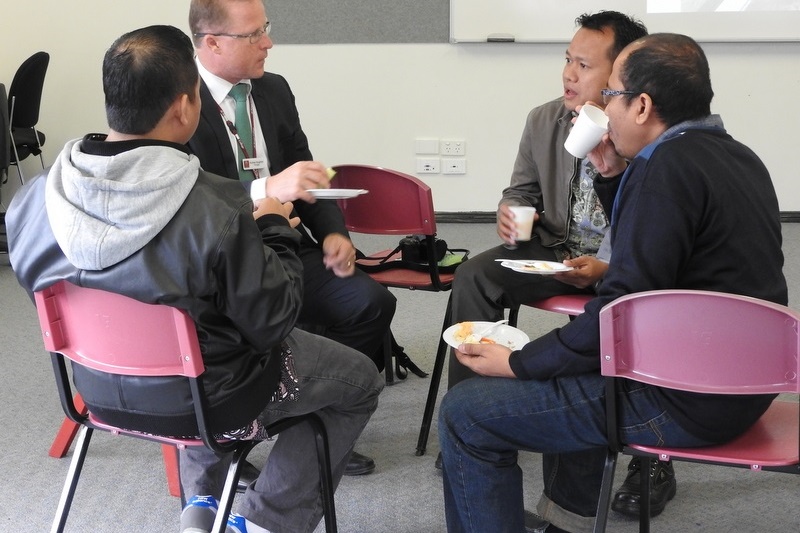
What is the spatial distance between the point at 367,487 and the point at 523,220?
82cm

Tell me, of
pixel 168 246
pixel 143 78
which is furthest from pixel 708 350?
pixel 143 78

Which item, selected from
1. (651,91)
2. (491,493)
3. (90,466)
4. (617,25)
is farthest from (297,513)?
(617,25)

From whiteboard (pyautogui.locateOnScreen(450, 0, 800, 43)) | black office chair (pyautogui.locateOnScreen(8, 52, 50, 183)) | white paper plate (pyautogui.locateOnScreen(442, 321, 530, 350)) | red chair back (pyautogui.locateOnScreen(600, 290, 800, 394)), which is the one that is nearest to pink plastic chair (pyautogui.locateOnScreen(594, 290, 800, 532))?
red chair back (pyautogui.locateOnScreen(600, 290, 800, 394))

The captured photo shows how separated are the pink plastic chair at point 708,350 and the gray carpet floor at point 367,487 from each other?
2.30ft

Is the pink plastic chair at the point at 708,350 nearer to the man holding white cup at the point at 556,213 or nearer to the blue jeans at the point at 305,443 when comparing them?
the blue jeans at the point at 305,443

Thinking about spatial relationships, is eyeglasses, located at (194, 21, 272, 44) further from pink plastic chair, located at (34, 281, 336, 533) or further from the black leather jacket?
pink plastic chair, located at (34, 281, 336, 533)

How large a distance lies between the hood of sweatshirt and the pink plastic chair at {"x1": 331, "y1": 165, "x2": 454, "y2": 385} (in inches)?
43.1

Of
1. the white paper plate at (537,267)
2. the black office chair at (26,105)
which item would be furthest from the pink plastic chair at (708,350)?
the black office chair at (26,105)

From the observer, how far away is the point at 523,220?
240 cm

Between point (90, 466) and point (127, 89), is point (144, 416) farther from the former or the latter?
point (90, 466)

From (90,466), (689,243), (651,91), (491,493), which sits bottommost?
(90,466)

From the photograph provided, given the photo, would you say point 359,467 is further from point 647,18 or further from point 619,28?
point 647,18

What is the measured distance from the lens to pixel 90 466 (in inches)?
98.8

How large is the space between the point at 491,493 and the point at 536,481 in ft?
2.33
